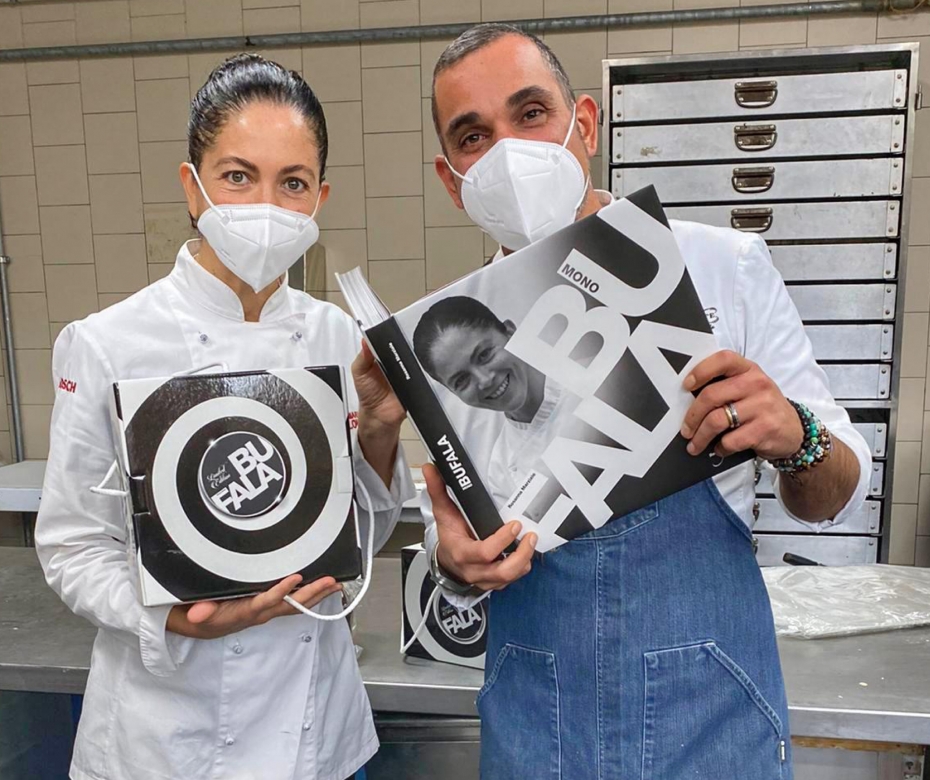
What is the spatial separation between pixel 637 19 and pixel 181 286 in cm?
248

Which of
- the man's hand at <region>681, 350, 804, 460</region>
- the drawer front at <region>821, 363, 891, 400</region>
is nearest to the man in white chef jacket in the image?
the man's hand at <region>681, 350, 804, 460</region>

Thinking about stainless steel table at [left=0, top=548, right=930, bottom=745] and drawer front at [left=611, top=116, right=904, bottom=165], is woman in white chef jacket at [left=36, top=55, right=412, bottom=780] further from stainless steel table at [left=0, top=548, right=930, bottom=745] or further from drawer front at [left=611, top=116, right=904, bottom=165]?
drawer front at [left=611, top=116, right=904, bottom=165]

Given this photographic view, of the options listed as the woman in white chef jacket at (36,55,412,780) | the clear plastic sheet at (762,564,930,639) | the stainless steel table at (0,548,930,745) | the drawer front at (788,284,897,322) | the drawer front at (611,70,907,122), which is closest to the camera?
the woman in white chef jacket at (36,55,412,780)

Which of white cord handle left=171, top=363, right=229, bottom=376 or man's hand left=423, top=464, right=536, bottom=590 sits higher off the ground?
white cord handle left=171, top=363, right=229, bottom=376

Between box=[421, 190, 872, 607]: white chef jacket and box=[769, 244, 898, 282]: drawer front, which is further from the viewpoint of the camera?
box=[769, 244, 898, 282]: drawer front

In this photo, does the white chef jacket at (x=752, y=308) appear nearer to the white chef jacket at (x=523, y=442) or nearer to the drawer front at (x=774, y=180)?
the white chef jacket at (x=523, y=442)

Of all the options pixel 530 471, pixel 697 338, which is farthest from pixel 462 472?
pixel 697 338

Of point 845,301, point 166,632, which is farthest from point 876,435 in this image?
point 166,632

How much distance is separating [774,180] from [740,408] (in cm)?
199

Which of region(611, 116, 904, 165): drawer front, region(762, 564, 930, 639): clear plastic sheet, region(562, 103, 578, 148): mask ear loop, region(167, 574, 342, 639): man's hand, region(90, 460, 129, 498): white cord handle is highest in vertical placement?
region(611, 116, 904, 165): drawer front

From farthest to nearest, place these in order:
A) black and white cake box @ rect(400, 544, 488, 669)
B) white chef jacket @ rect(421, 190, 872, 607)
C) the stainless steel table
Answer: black and white cake box @ rect(400, 544, 488, 669) → the stainless steel table → white chef jacket @ rect(421, 190, 872, 607)

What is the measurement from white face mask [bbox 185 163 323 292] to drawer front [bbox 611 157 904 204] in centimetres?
171

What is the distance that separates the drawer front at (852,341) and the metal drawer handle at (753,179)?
0.50 metres

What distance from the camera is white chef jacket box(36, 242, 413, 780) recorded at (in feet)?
3.41
